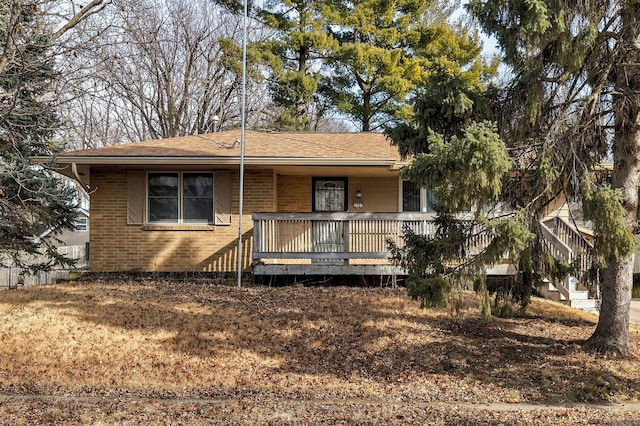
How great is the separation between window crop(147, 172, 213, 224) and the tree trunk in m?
8.53

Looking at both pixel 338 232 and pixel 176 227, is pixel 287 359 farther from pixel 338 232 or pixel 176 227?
pixel 176 227

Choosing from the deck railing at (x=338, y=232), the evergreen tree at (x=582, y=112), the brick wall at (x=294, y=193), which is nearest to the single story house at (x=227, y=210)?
the deck railing at (x=338, y=232)

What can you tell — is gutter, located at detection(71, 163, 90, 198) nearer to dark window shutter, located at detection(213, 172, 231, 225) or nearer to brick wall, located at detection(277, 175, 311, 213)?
dark window shutter, located at detection(213, 172, 231, 225)

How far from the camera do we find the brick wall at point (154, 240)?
12.9 metres

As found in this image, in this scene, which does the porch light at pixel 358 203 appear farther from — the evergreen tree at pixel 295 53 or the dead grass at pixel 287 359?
the evergreen tree at pixel 295 53

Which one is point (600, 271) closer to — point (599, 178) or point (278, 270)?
point (599, 178)

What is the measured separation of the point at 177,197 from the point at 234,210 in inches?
54.4

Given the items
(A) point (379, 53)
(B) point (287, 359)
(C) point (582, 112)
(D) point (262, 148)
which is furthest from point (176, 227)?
(A) point (379, 53)

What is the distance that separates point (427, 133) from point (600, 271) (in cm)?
347

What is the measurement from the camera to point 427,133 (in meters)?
6.96

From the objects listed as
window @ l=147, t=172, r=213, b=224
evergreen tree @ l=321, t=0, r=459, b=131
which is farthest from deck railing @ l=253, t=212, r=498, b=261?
evergreen tree @ l=321, t=0, r=459, b=131

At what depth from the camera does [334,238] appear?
11.9m

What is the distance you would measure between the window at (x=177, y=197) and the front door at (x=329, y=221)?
110 inches

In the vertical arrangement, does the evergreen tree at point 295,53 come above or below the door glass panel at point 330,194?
above
